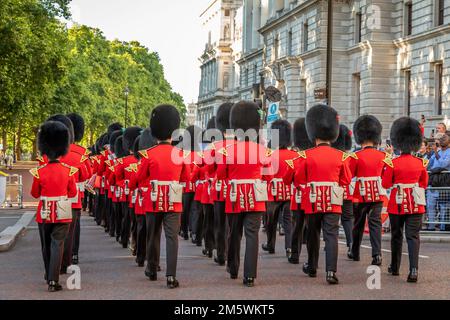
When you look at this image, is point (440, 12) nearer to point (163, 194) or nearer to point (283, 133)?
point (283, 133)

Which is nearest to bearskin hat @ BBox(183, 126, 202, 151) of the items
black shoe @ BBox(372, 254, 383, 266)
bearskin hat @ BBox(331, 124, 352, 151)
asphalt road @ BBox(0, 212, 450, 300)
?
asphalt road @ BBox(0, 212, 450, 300)

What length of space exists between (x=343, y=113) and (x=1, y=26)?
770 inches

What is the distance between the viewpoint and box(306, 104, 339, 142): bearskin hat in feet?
38.0

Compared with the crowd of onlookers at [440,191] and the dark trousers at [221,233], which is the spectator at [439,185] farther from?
the dark trousers at [221,233]

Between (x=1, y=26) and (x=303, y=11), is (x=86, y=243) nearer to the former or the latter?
(x=1, y=26)

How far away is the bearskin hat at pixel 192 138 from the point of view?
1664cm

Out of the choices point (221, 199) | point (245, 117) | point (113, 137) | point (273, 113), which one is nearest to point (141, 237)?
point (221, 199)

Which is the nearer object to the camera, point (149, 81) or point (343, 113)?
point (343, 113)

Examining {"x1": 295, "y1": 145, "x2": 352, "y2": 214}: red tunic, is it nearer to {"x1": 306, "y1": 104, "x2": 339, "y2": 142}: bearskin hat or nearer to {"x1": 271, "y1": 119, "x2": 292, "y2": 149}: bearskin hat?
{"x1": 306, "y1": 104, "x2": 339, "y2": 142}: bearskin hat

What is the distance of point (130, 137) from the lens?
49.6ft

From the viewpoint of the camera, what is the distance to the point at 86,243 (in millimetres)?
16344

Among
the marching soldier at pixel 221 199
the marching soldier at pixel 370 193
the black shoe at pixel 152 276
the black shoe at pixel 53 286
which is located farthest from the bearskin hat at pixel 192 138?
the black shoe at pixel 53 286

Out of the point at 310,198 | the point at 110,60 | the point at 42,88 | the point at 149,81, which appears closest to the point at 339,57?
the point at 42,88

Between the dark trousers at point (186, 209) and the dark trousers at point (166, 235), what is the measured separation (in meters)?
5.43
